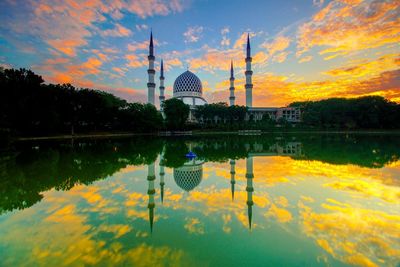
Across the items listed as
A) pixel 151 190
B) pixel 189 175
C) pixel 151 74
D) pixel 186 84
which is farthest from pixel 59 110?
pixel 186 84

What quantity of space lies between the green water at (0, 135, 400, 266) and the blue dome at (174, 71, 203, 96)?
6298 cm

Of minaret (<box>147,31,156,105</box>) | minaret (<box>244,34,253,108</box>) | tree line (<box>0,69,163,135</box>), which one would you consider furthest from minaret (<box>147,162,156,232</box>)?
minaret (<box>244,34,253,108</box>)

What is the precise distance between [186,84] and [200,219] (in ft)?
223

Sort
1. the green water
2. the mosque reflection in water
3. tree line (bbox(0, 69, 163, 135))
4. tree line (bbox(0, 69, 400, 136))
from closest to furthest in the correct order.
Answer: the green water < the mosque reflection in water < tree line (bbox(0, 69, 163, 135)) < tree line (bbox(0, 69, 400, 136))

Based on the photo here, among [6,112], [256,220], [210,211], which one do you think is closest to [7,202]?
[210,211]

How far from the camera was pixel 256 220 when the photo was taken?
5414mm

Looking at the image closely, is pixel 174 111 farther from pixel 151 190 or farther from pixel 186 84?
pixel 151 190

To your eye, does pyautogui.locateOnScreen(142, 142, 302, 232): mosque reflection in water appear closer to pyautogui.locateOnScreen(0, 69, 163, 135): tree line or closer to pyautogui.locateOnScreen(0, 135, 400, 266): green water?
pyautogui.locateOnScreen(0, 135, 400, 266): green water

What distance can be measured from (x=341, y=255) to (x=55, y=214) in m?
Result: 5.90

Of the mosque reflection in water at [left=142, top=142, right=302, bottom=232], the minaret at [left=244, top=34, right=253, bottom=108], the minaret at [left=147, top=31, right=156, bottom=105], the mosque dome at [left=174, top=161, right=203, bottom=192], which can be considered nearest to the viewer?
the mosque reflection in water at [left=142, top=142, right=302, bottom=232]

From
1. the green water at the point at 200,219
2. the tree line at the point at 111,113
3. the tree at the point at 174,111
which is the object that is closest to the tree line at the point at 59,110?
the tree line at the point at 111,113

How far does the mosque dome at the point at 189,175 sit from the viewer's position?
8742 millimetres

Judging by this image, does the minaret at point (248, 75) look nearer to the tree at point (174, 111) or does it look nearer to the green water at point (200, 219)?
the tree at point (174, 111)

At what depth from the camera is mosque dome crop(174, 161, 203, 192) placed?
8.74m
